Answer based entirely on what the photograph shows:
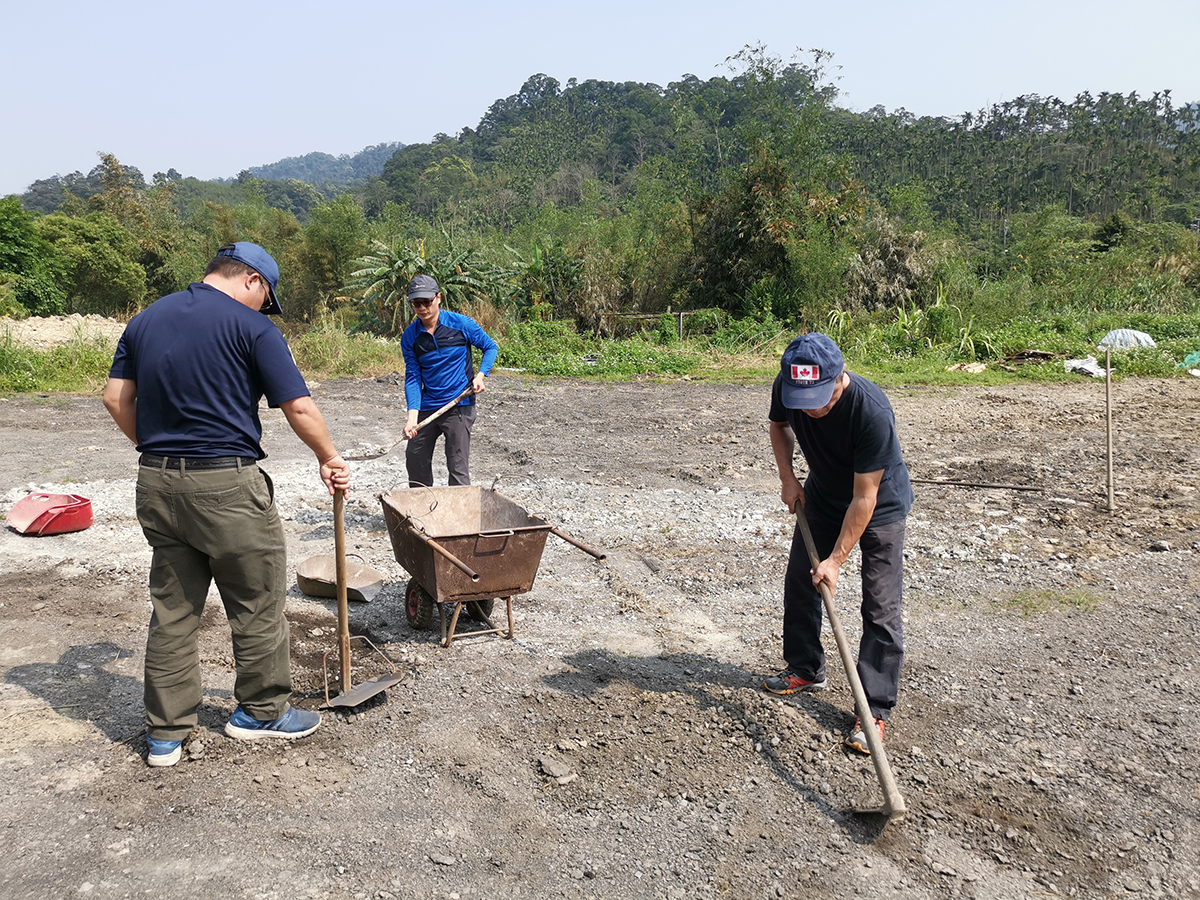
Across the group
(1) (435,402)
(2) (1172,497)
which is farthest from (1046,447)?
(1) (435,402)

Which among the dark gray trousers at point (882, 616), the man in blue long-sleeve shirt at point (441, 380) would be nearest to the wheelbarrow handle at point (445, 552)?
the man in blue long-sleeve shirt at point (441, 380)

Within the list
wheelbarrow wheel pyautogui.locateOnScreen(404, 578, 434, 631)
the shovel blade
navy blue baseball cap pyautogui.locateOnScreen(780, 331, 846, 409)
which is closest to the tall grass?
wheelbarrow wheel pyautogui.locateOnScreen(404, 578, 434, 631)

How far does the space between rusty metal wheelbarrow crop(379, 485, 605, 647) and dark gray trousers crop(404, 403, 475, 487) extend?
633 mm

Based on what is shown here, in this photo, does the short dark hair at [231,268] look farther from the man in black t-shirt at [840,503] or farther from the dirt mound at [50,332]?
the dirt mound at [50,332]

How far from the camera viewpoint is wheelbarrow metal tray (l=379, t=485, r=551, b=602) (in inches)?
169

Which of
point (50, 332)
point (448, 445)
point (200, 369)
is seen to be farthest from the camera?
point (50, 332)

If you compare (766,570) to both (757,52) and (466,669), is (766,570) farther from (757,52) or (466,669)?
(757,52)

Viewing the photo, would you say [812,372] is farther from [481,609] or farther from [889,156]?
[889,156]

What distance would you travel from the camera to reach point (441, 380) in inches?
228

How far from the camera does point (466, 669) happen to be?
4.36 metres

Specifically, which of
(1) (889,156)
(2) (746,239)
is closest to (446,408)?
(2) (746,239)

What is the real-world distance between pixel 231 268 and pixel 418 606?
7.10 feet

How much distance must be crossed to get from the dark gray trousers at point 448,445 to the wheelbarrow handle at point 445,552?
1.34 metres

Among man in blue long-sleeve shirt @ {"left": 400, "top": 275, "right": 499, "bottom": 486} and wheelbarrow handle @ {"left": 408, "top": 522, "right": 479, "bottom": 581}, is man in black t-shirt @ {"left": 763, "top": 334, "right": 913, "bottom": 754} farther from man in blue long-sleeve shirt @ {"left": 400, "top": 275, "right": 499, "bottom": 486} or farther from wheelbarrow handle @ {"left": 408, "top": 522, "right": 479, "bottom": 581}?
man in blue long-sleeve shirt @ {"left": 400, "top": 275, "right": 499, "bottom": 486}
